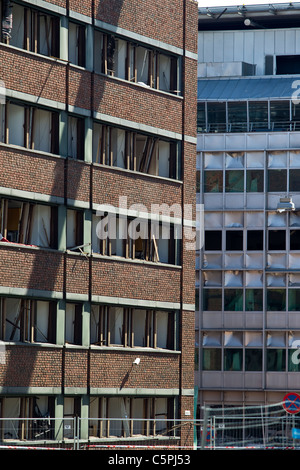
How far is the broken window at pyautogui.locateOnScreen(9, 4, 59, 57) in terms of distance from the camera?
138ft

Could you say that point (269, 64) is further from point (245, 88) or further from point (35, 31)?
point (35, 31)

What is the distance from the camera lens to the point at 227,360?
66.2m

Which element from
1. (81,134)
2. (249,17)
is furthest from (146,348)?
(249,17)

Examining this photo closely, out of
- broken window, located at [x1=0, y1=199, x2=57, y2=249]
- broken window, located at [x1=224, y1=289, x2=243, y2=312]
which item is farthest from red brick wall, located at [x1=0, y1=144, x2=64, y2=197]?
broken window, located at [x1=224, y1=289, x2=243, y2=312]

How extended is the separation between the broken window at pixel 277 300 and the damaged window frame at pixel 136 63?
20.2 m

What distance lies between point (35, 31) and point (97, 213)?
6997mm

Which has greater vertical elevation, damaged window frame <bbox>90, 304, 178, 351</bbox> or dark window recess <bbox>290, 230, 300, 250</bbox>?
dark window recess <bbox>290, 230, 300, 250</bbox>

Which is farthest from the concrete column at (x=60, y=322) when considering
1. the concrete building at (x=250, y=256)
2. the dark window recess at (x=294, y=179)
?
the dark window recess at (x=294, y=179)

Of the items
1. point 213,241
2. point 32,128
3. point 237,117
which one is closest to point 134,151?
point 32,128

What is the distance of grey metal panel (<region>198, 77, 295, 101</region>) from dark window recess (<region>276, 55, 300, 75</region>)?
2816 millimetres

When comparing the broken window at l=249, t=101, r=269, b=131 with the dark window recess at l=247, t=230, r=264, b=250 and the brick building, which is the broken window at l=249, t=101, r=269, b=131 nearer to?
the dark window recess at l=247, t=230, r=264, b=250

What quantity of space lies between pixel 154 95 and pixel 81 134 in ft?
15.0

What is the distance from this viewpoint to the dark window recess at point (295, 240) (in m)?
66.0
